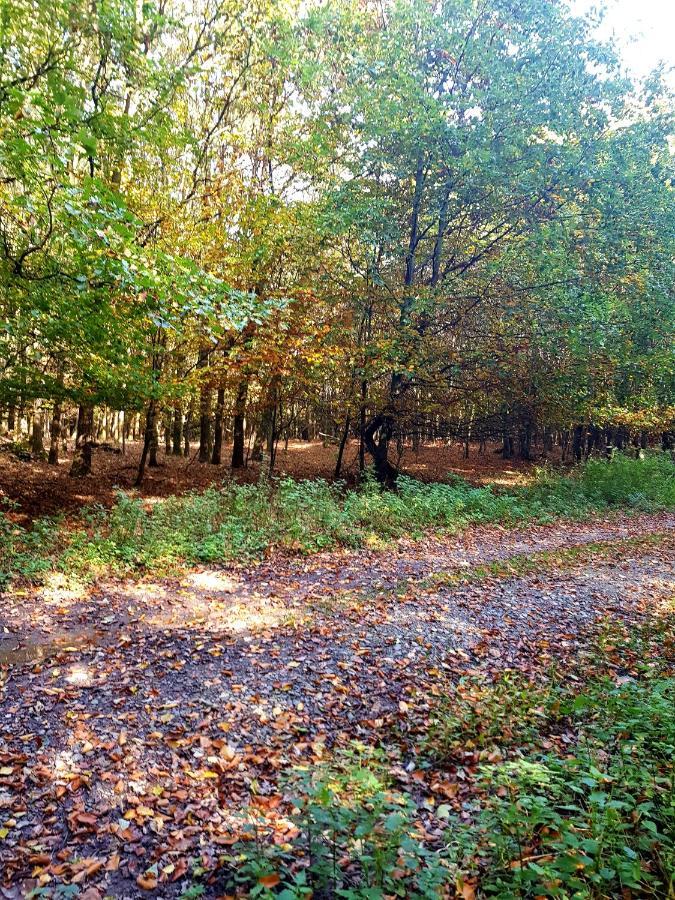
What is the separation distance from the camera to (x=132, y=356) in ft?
36.1

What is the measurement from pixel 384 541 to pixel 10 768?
8.21m

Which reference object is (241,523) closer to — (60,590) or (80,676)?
(60,590)

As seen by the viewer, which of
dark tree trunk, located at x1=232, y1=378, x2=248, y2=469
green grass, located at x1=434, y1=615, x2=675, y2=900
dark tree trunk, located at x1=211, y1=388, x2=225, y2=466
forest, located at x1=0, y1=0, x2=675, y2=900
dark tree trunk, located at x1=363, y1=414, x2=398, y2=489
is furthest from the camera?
dark tree trunk, located at x1=211, y1=388, x2=225, y2=466

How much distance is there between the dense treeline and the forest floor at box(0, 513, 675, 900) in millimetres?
5292

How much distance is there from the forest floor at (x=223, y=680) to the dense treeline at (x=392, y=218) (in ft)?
17.4

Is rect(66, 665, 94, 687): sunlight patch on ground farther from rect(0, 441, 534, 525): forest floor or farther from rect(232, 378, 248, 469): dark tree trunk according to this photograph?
rect(232, 378, 248, 469): dark tree trunk

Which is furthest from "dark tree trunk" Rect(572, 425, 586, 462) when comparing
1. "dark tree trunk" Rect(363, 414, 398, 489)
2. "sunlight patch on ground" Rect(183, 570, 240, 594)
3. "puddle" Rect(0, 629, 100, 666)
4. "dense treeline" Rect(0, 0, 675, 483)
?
"puddle" Rect(0, 629, 100, 666)

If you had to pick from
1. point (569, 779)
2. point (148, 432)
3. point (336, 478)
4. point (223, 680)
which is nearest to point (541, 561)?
point (569, 779)

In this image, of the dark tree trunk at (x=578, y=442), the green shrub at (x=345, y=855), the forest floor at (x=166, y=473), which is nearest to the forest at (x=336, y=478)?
the green shrub at (x=345, y=855)

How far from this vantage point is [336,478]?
19312 mm

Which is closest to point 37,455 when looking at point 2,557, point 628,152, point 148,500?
point 148,500

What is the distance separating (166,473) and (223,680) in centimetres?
1447

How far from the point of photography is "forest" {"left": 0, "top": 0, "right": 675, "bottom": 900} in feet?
10.8

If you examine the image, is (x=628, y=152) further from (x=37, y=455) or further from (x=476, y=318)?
(x=37, y=455)
